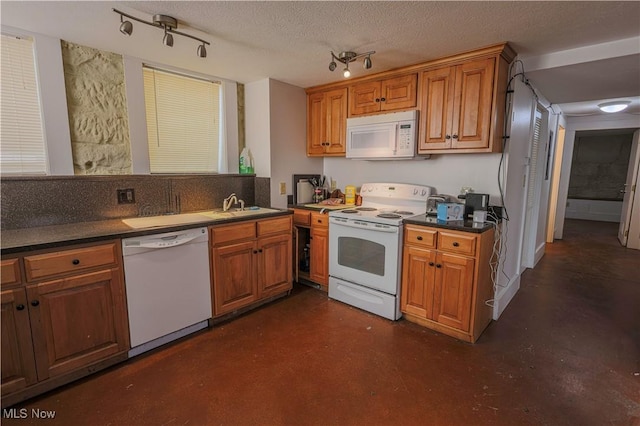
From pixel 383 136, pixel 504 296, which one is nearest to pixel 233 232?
pixel 383 136

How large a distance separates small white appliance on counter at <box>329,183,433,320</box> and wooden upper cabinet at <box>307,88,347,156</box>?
630 mm

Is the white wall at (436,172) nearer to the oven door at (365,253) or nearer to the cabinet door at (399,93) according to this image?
the cabinet door at (399,93)

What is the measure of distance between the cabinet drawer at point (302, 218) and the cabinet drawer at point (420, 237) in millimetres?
1120

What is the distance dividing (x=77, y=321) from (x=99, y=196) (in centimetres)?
100

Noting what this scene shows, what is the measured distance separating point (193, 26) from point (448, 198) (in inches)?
96.3

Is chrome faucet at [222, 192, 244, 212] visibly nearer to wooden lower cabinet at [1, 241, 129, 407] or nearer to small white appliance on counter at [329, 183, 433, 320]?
small white appliance on counter at [329, 183, 433, 320]

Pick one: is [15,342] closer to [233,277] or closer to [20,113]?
[233,277]

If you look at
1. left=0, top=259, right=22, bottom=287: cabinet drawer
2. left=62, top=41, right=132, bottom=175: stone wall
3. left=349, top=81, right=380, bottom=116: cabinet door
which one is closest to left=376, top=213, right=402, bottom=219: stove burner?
left=349, top=81, right=380, bottom=116: cabinet door

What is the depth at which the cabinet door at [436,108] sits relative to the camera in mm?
2562

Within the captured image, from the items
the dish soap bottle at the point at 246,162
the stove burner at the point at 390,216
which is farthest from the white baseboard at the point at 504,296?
the dish soap bottle at the point at 246,162

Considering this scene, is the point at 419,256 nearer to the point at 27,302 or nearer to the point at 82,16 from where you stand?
the point at 27,302

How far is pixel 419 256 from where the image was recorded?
2.52m

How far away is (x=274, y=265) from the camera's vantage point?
2.96 meters

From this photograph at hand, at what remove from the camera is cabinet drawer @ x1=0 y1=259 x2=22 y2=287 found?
158cm
